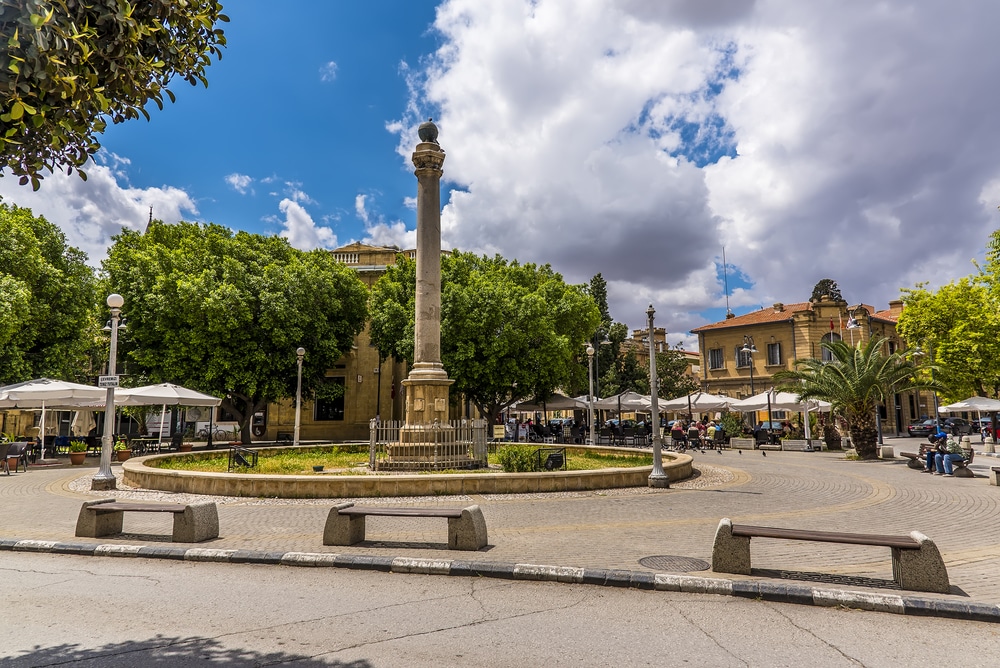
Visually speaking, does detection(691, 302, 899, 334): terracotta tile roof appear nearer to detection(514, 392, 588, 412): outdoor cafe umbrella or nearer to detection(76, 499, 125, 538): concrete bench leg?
detection(514, 392, 588, 412): outdoor cafe umbrella

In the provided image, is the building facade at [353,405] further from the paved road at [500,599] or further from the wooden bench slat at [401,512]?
the wooden bench slat at [401,512]

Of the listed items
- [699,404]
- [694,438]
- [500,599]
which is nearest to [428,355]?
[500,599]

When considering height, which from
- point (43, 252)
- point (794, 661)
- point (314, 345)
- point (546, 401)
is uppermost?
point (43, 252)

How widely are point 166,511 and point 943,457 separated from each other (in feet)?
63.6

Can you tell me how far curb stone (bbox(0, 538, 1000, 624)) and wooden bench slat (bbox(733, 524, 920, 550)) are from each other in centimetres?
51

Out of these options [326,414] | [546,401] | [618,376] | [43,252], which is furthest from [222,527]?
[618,376]

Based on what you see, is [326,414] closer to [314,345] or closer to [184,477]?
[314,345]


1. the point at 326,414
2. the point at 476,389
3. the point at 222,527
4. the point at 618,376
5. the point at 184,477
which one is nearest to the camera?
the point at 222,527

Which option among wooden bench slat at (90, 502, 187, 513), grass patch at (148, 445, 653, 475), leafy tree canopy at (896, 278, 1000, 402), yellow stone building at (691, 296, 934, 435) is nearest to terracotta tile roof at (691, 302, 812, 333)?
yellow stone building at (691, 296, 934, 435)

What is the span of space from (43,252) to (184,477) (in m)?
22.4

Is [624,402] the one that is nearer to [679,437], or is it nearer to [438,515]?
[679,437]

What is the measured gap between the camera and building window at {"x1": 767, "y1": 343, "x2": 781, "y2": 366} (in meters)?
49.1

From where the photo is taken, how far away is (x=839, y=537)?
243 inches

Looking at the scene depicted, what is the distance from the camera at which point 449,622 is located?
5172mm
